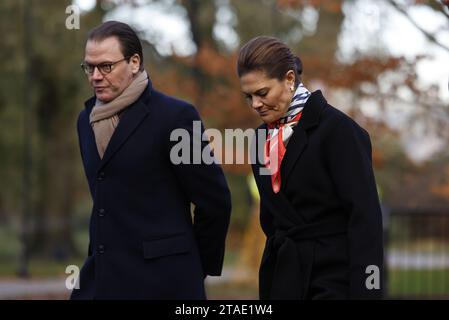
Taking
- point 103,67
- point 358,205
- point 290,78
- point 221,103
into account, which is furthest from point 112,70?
Result: point 221,103

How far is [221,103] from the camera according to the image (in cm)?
1562

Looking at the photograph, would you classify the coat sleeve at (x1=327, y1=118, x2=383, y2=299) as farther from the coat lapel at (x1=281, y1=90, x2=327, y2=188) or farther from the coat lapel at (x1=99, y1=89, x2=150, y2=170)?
the coat lapel at (x1=99, y1=89, x2=150, y2=170)

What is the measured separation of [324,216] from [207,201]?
0.58m

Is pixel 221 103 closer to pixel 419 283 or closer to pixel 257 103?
pixel 419 283

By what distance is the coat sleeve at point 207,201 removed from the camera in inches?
169

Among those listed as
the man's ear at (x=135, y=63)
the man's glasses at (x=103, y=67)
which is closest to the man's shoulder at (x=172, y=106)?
the man's ear at (x=135, y=63)

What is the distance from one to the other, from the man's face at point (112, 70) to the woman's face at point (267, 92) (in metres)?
0.54

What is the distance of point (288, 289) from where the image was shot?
4059 millimetres

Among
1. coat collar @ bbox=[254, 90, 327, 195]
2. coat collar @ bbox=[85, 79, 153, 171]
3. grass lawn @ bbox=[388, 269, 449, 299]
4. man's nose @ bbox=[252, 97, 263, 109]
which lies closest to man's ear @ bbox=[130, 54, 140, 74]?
coat collar @ bbox=[85, 79, 153, 171]

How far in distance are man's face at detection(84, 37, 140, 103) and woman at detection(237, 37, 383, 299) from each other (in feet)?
1.74

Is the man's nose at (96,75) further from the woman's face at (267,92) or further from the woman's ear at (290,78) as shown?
the woman's ear at (290,78)


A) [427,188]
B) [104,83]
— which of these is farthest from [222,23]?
[104,83]

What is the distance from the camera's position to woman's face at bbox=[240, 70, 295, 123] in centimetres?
403
